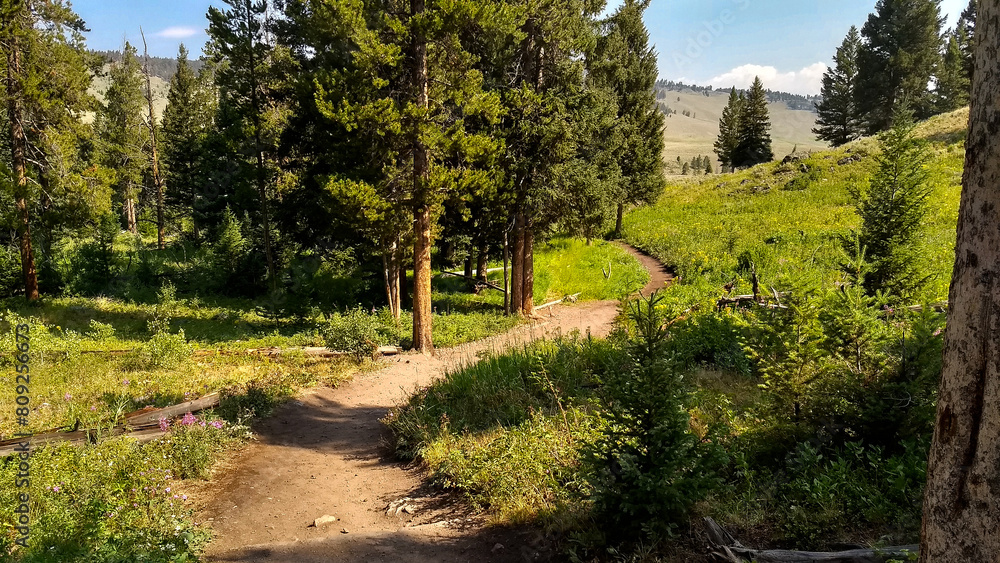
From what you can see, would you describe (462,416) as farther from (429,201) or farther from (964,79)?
(964,79)

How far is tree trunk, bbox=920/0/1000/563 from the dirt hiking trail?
11.4 feet

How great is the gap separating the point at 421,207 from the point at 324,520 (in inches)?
351

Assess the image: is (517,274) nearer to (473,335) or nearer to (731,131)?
(473,335)

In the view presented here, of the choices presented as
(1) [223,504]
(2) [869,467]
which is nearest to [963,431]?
(2) [869,467]

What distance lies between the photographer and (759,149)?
53.1m

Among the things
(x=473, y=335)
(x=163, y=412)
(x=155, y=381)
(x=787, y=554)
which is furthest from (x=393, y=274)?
(x=787, y=554)

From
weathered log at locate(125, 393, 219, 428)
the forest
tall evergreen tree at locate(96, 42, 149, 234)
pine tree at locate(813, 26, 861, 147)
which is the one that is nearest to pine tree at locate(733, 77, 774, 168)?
pine tree at locate(813, 26, 861, 147)

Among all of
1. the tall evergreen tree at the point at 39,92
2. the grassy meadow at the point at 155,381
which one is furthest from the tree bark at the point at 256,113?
the tall evergreen tree at the point at 39,92

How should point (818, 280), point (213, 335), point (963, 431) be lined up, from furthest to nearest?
point (213, 335) → point (818, 280) → point (963, 431)

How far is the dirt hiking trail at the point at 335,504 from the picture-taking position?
5246 mm

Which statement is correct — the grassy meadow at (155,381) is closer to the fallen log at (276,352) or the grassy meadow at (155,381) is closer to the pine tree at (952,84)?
the fallen log at (276,352)

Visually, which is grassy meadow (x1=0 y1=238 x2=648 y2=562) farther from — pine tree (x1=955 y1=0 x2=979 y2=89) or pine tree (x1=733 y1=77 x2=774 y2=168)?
pine tree (x1=955 y1=0 x2=979 y2=89)

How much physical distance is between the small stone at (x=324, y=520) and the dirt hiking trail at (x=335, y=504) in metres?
0.06

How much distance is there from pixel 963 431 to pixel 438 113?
12892 mm
